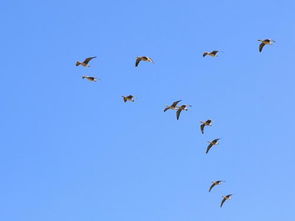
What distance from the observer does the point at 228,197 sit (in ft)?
338

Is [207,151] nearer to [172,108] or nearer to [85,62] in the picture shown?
[172,108]

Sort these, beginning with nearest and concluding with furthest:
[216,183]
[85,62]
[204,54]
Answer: [85,62] < [204,54] < [216,183]

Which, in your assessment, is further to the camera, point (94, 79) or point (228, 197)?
point (228, 197)

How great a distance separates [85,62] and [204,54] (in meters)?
15.5

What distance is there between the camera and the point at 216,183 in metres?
99.8

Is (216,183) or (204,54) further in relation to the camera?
(216,183)

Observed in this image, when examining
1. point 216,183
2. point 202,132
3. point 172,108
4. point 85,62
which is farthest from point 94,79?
point 216,183

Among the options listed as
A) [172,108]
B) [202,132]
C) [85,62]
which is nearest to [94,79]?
[85,62]

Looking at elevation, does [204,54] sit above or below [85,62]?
above

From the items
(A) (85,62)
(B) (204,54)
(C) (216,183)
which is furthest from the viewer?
(C) (216,183)

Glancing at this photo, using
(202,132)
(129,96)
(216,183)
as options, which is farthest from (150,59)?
(216,183)

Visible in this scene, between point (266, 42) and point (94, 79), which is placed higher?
point (266, 42)

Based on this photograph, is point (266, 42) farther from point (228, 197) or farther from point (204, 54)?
point (228, 197)

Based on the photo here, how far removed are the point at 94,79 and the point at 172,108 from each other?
34.6 ft
